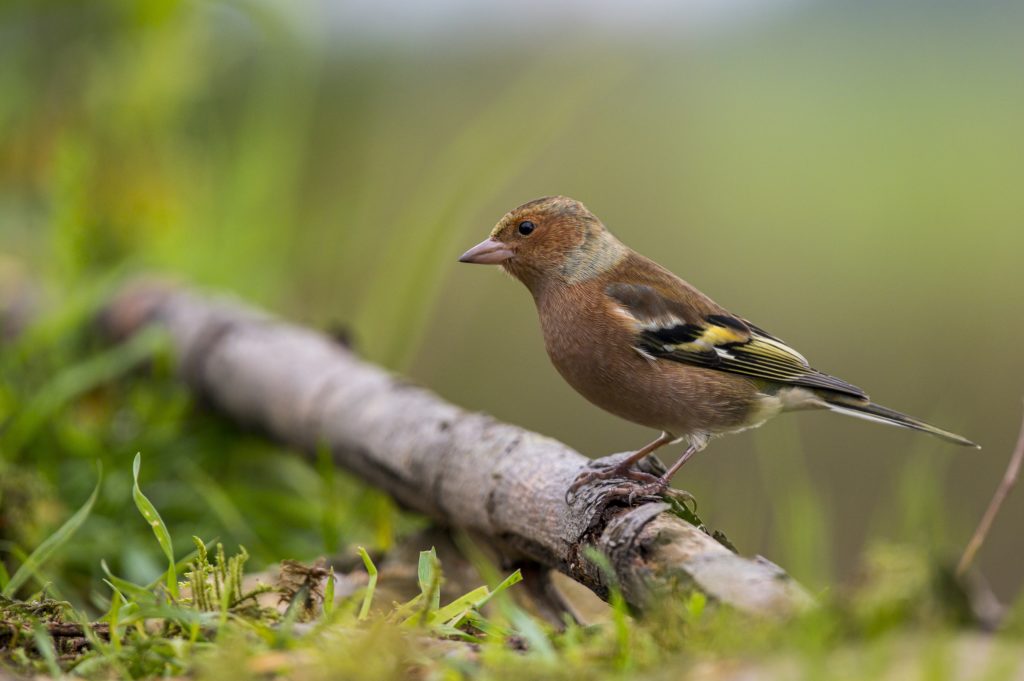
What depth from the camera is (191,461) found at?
16.5 feet

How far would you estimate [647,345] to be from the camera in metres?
3.52

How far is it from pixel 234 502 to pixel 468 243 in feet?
18.2

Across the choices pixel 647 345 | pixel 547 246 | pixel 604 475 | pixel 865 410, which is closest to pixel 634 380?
pixel 647 345

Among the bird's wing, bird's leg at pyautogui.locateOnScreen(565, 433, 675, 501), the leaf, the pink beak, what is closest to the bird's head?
the pink beak

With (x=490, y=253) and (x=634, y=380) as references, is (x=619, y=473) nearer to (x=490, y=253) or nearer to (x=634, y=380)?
(x=634, y=380)

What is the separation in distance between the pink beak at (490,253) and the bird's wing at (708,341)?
406 millimetres

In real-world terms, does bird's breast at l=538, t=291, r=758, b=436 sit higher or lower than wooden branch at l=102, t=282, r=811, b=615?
higher

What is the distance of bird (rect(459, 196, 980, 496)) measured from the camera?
343 centimetres

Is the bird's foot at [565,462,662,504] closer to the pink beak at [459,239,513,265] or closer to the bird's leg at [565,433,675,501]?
the bird's leg at [565,433,675,501]

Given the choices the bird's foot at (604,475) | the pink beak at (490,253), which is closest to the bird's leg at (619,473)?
the bird's foot at (604,475)

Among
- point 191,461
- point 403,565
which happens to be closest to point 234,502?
point 191,461

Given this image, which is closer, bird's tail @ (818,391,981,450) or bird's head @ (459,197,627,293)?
bird's tail @ (818,391,981,450)

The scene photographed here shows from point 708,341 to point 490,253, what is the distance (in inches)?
32.7

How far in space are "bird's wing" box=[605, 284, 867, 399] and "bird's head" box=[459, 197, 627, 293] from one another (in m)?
0.17
